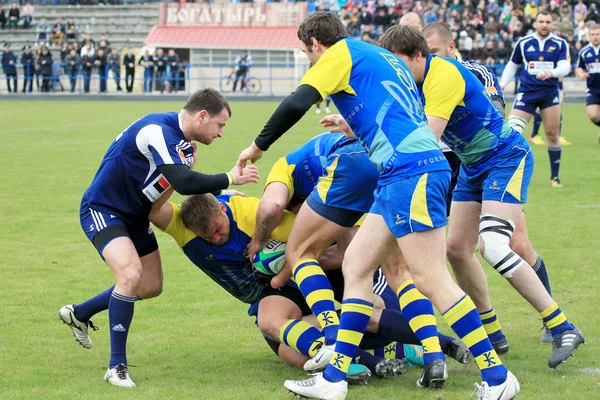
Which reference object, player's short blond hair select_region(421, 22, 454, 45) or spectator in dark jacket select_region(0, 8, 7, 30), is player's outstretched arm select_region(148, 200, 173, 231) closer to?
player's short blond hair select_region(421, 22, 454, 45)

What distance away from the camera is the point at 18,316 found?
6.73 meters

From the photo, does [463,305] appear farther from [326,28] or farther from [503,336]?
[326,28]

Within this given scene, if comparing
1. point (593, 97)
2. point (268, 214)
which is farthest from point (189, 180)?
point (593, 97)

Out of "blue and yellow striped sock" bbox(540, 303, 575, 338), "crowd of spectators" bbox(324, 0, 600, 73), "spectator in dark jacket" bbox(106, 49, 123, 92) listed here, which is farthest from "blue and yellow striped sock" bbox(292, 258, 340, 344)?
"spectator in dark jacket" bbox(106, 49, 123, 92)

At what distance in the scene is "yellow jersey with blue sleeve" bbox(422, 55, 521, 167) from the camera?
206 inches

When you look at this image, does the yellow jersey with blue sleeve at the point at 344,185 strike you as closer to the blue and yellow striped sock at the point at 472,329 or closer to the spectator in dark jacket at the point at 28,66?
the blue and yellow striped sock at the point at 472,329

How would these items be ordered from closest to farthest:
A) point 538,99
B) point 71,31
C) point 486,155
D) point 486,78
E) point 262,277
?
1. point 486,155
2. point 262,277
3. point 486,78
4. point 538,99
5. point 71,31

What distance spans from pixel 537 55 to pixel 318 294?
913 cm

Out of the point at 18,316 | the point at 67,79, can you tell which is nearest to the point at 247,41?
the point at 67,79

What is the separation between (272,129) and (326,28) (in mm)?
665

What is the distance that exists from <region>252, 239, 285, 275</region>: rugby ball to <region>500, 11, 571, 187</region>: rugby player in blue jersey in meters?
7.67

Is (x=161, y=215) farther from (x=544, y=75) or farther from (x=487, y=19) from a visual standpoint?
(x=487, y=19)

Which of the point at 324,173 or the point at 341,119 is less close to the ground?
the point at 341,119

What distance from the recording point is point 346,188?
539 centimetres
